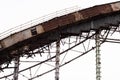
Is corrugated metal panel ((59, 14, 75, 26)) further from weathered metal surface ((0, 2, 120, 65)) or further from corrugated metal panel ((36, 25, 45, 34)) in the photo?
corrugated metal panel ((36, 25, 45, 34))

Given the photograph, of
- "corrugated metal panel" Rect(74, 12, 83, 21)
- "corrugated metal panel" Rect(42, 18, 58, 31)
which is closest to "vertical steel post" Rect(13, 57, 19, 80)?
"corrugated metal panel" Rect(42, 18, 58, 31)

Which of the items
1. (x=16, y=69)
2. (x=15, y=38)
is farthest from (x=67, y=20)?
(x=16, y=69)

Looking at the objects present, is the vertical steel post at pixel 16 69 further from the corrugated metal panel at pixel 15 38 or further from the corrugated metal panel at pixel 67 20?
the corrugated metal panel at pixel 67 20

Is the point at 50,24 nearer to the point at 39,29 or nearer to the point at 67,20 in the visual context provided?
the point at 39,29

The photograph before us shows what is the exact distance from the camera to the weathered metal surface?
30.4 m

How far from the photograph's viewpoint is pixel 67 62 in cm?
3097

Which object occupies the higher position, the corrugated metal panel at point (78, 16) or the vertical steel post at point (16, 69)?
the corrugated metal panel at point (78, 16)

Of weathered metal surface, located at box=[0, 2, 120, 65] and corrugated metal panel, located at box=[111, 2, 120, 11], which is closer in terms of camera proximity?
weathered metal surface, located at box=[0, 2, 120, 65]

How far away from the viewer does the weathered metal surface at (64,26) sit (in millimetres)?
30391

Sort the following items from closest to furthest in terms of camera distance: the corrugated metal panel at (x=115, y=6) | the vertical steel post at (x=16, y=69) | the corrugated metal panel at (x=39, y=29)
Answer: the corrugated metal panel at (x=39, y=29)
the corrugated metal panel at (x=115, y=6)
the vertical steel post at (x=16, y=69)

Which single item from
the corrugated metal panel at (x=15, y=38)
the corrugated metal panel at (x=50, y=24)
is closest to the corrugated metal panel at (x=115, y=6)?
the corrugated metal panel at (x=50, y=24)

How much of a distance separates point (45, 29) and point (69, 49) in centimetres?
248

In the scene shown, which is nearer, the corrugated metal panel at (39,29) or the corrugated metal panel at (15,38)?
the corrugated metal panel at (39,29)

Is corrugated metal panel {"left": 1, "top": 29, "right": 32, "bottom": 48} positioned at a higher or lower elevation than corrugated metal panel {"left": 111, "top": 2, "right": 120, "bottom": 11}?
lower
